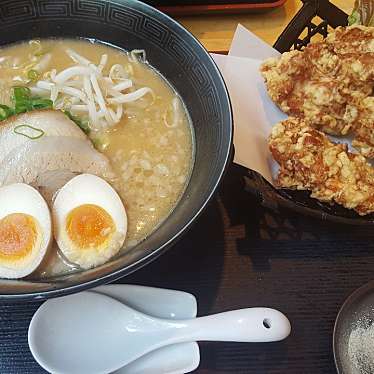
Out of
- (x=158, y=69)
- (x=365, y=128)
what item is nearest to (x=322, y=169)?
(x=365, y=128)

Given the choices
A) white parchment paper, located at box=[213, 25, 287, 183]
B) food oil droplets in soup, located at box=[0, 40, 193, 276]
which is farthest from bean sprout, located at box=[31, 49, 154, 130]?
white parchment paper, located at box=[213, 25, 287, 183]

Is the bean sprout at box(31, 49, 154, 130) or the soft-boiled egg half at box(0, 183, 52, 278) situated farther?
the bean sprout at box(31, 49, 154, 130)

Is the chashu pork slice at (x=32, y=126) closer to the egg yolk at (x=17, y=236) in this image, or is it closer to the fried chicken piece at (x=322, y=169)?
the egg yolk at (x=17, y=236)

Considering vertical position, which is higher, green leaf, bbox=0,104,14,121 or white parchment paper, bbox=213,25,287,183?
white parchment paper, bbox=213,25,287,183

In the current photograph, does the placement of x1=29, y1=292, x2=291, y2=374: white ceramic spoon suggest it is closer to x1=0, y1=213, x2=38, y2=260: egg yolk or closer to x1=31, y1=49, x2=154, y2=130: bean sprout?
x1=0, y1=213, x2=38, y2=260: egg yolk

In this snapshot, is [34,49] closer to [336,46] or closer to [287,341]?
[336,46]

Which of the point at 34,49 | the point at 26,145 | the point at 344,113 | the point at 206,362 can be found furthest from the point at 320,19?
the point at 206,362
